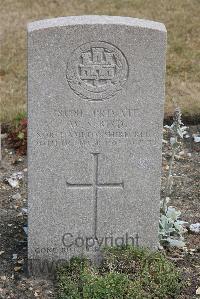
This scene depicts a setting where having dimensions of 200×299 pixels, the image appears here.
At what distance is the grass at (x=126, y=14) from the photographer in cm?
910

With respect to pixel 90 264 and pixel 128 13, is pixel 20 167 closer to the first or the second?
pixel 90 264

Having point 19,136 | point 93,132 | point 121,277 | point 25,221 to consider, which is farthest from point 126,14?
point 121,277

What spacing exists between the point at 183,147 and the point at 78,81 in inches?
115

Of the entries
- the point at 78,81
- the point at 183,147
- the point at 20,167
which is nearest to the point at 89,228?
the point at 78,81

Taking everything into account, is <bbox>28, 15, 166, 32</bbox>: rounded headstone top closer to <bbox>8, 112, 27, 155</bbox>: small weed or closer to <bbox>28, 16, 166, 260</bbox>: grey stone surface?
<bbox>28, 16, 166, 260</bbox>: grey stone surface

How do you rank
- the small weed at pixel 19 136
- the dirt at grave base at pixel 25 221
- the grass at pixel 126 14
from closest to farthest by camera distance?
1. the dirt at grave base at pixel 25 221
2. the small weed at pixel 19 136
3. the grass at pixel 126 14

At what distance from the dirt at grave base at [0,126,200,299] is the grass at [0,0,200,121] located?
813 millimetres

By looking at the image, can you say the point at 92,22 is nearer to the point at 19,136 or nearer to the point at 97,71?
the point at 97,71

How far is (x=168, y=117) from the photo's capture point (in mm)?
8500

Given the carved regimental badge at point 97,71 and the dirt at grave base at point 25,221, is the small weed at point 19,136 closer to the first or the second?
the dirt at grave base at point 25,221

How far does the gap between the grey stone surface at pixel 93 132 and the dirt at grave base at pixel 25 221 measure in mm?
232

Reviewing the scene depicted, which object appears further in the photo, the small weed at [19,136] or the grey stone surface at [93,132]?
the small weed at [19,136]

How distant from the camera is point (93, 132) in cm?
555

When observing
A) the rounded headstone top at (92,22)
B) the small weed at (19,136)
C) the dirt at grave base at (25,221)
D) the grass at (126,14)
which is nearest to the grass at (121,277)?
the dirt at grave base at (25,221)
